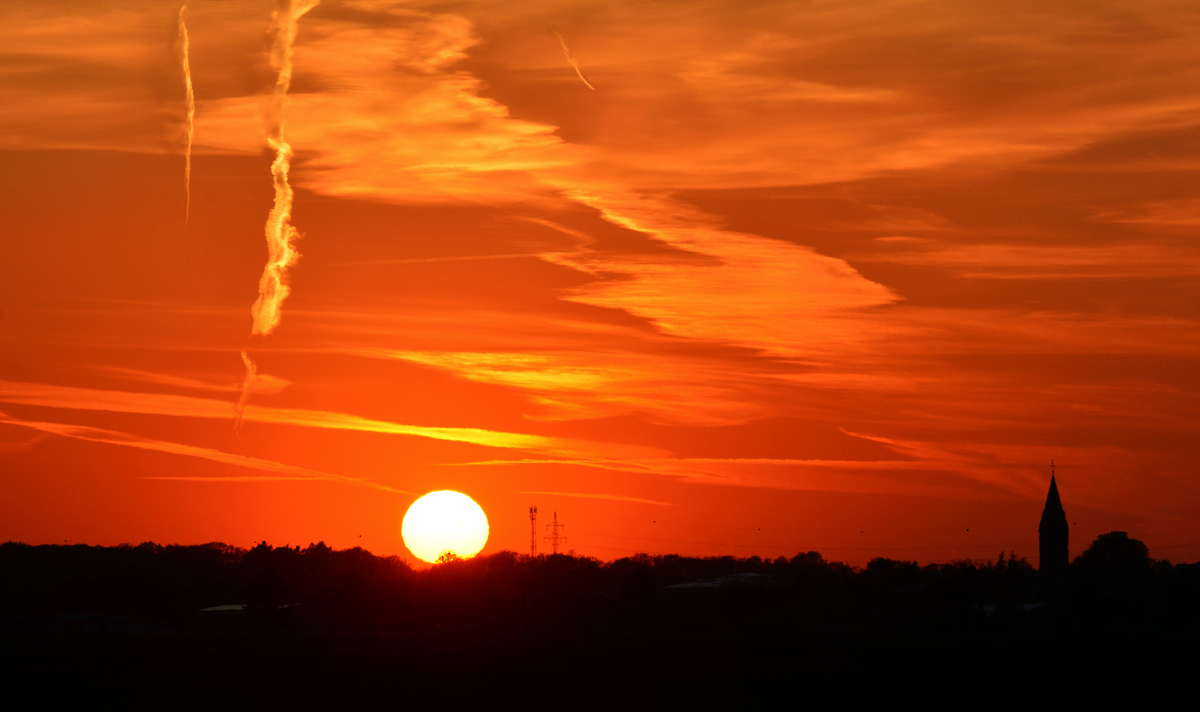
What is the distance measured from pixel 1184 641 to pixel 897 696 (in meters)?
62.7

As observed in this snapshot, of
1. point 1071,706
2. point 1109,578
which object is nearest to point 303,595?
point 1109,578

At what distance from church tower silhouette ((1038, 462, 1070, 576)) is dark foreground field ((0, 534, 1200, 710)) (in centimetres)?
480

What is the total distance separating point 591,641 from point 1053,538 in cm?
10828

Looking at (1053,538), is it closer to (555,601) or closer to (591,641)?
(555,601)

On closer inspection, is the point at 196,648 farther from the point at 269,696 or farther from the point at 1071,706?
the point at 1071,706

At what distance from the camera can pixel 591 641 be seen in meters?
110

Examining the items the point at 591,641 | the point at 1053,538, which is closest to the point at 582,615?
the point at 591,641

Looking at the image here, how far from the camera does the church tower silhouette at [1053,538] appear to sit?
191 m

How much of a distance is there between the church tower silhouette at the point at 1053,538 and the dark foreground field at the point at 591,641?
4802mm

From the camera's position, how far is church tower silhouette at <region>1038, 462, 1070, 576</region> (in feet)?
626

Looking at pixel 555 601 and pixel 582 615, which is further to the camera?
pixel 555 601

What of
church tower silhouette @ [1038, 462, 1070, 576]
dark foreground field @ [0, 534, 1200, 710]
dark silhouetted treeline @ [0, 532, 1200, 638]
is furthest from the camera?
church tower silhouette @ [1038, 462, 1070, 576]

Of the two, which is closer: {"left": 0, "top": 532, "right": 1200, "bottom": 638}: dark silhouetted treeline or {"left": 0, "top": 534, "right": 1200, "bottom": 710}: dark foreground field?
{"left": 0, "top": 534, "right": 1200, "bottom": 710}: dark foreground field

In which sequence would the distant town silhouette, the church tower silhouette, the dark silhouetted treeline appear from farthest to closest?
1. the church tower silhouette
2. the dark silhouetted treeline
3. the distant town silhouette
